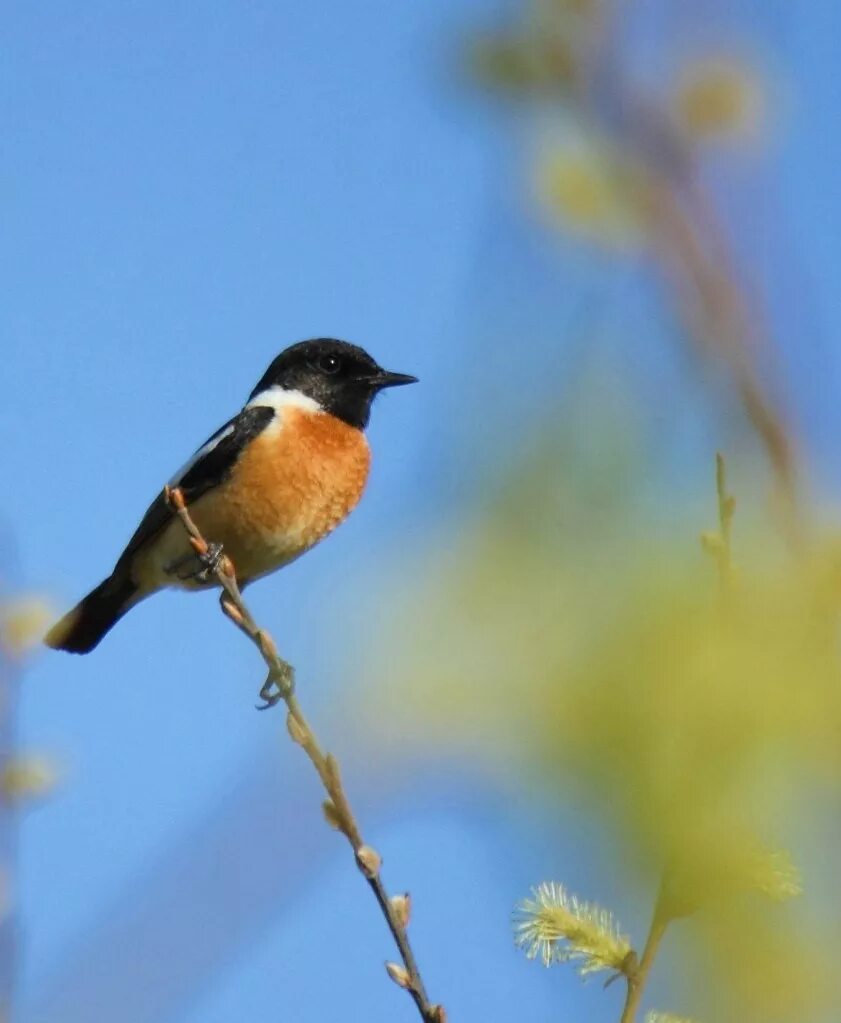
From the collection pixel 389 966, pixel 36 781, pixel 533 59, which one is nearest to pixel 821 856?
pixel 533 59

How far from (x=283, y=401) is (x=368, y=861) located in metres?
4.13

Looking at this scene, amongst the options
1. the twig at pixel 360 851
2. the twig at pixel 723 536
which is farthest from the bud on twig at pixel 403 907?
the twig at pixel 723 536

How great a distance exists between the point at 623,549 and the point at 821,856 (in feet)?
0.88

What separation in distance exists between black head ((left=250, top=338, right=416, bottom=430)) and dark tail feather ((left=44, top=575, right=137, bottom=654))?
1091mm

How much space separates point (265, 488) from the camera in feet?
17.5

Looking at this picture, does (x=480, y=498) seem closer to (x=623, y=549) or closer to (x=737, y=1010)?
(x=623, y=549)

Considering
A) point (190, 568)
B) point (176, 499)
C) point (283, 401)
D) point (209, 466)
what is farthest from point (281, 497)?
point (176, 499)

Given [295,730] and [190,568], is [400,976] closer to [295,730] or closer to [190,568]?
[295,730]

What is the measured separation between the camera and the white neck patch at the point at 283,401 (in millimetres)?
5797

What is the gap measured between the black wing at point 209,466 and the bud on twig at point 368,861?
3600 mm

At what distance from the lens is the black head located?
596cm

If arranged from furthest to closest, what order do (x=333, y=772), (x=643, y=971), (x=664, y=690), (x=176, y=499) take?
1. (x=176, y=499)
2. (x=333, y=772)
3. (x=643, y=971)
4. (x=664, y=690)

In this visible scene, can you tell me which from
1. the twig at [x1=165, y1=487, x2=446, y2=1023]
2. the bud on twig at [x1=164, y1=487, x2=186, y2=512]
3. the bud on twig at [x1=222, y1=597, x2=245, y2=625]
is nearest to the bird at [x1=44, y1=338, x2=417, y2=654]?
the bud on twig at [x1=164, y1=487, x2=186, y2=512]

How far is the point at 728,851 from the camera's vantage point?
3.76 feet
